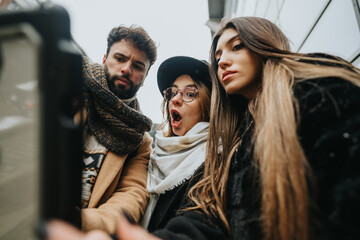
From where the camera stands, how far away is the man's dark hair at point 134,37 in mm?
1640

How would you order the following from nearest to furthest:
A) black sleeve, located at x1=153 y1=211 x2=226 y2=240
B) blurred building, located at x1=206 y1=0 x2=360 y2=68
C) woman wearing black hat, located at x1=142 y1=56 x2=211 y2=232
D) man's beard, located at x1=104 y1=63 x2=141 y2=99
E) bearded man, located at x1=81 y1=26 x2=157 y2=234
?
black sleeve, located at x1=153 y1=211 x2=226 y2=240
blurred building, located at x1=206 y1=0 x2=360 y2=68
bearded man, located at x1=81 y1=26 x2=157 y2=234
woman wearing black hat, located at x1=142 y1=56 x2=211 y2=232
man's beard, located at x1=104 y1=63 x2=141 y2=99

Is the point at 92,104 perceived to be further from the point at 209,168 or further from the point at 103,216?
the point at 209,168

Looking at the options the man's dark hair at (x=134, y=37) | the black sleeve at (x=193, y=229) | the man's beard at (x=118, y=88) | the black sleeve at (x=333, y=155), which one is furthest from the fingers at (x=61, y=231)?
the man's dark hair at (x=134, y=37)

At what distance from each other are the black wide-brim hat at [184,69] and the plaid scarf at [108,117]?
567 mm

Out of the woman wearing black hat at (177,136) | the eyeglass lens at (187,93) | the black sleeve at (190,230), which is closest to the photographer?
the black sleeve at (190,230)

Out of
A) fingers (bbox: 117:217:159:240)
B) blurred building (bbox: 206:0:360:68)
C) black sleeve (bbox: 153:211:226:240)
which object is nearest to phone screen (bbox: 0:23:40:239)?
fingers (bbox: 117:217:159:240)

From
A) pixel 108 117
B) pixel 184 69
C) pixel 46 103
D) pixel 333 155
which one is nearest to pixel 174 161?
pixel 108 117

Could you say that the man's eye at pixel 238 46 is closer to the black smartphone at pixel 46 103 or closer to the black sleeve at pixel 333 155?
the black sleeve at pixel 333 155

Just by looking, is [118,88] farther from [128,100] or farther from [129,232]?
[129,232]

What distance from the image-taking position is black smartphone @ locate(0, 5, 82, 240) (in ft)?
0.95

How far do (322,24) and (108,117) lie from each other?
1561mm

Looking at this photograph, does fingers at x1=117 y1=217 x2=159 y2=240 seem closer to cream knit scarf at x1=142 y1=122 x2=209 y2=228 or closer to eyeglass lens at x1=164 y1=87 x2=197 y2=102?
cream knit scarf at x1=142 y1=122 x2=209 y2=228

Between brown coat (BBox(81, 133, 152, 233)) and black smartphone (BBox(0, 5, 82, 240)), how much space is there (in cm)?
70

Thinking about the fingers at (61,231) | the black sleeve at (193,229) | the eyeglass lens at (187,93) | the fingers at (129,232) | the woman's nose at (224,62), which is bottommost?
the black sleeve at (193,229)
